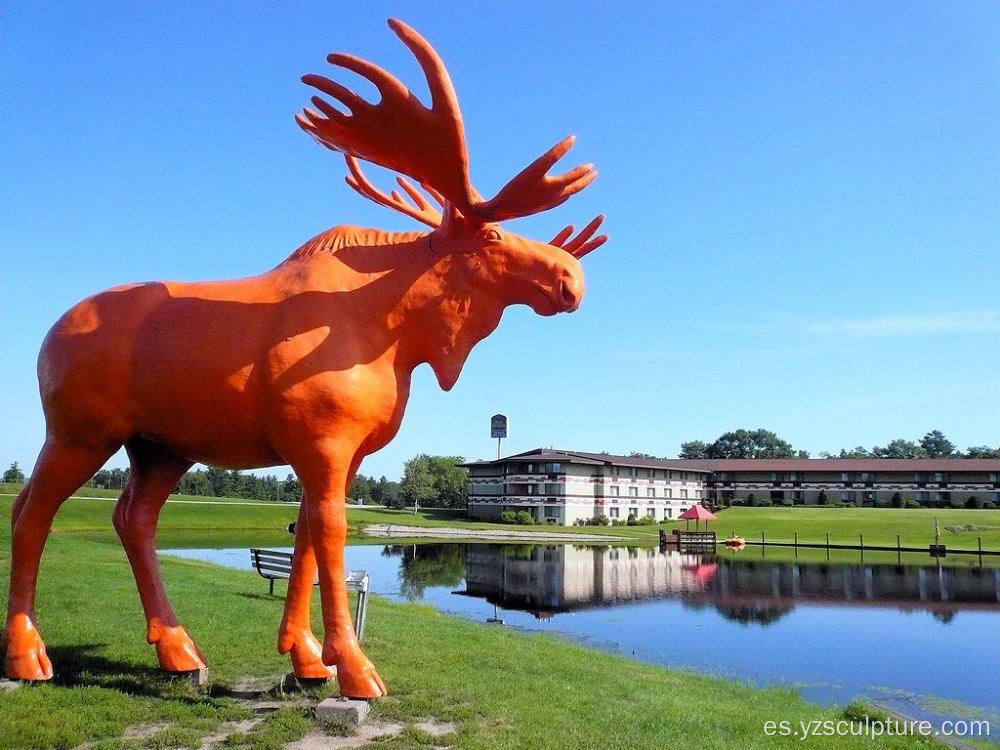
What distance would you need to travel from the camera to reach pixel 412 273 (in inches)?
206

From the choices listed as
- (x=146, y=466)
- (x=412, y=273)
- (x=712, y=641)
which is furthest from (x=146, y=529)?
(x=712, y=641)

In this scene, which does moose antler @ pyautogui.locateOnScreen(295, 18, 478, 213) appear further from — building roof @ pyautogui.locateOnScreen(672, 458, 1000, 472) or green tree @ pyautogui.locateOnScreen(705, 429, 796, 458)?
green tree @ pyautogui.locateOnScreen(705, 429, 796, 458)

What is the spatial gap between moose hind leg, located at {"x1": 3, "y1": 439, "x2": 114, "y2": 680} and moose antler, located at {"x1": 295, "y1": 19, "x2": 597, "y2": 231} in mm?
2827

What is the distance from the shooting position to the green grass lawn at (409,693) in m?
4.49

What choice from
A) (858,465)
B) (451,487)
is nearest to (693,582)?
(858,465)

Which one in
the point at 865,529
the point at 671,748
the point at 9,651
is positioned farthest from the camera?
the point at 865,529

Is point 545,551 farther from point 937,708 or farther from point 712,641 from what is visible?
point 937,708

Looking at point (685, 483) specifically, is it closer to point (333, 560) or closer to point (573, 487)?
point (573, 487)

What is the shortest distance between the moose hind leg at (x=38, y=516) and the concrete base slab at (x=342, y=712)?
2.06 meters

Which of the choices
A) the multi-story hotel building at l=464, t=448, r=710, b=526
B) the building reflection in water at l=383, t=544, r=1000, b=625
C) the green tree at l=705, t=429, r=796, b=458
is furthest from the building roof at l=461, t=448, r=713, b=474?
the green tree at l=705, t=429, r=796, b=458

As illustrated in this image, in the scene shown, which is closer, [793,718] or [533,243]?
[533,243]

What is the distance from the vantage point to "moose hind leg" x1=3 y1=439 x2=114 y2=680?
511 cm

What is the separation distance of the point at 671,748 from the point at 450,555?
25063 mm

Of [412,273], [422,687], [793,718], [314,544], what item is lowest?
[793,718]
